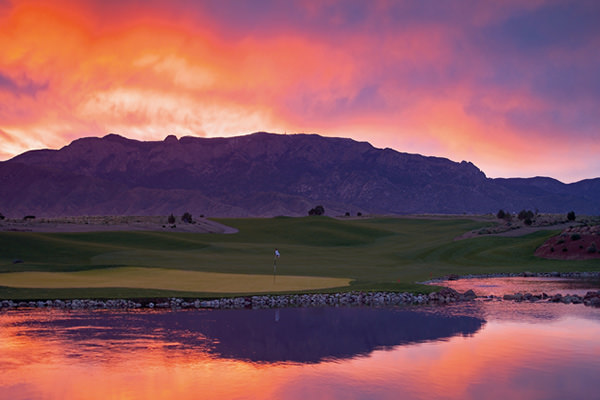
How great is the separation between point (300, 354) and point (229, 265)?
35.7 m

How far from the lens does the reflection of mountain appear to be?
22344mm

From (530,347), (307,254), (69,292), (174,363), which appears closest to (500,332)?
(530,347)

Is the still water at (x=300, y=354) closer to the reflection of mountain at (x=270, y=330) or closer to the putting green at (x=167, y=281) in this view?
the reflection of mountain at (x=270, y=330)

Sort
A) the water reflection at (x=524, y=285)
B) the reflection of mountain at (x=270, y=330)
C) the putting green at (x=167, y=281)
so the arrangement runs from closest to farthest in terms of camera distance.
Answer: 1. the reflection of mountain at (x=270, y=330)
2. the putting green at (x=167, y=281)
3. the water reflection at (x=524, y=285)

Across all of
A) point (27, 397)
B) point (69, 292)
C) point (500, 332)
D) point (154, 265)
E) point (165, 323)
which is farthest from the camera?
point (154, 265)

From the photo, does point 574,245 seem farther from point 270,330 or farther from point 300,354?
point 300,354

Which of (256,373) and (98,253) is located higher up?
(98,253)

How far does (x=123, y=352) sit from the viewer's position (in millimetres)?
21109

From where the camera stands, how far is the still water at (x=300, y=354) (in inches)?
656

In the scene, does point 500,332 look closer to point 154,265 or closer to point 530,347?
point 530,347

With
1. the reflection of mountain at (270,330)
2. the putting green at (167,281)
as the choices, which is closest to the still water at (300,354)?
the reflection of mountain at (270,330)

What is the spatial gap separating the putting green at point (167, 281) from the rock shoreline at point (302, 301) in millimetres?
2843

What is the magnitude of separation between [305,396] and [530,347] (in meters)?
11.3

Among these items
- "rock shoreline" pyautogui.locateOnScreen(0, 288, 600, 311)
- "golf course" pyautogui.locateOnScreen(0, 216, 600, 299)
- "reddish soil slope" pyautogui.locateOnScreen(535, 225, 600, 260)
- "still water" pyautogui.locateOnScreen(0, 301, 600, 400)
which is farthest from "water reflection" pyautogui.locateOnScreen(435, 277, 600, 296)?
"reddish soil slope" pyautogui.locateOnScreen(535, 225, 600, 260)
